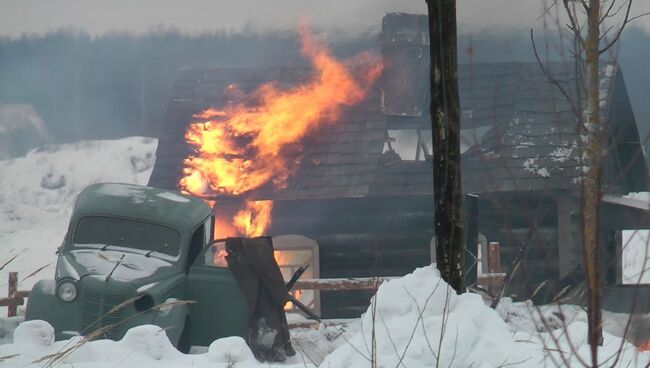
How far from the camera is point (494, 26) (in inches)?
1111

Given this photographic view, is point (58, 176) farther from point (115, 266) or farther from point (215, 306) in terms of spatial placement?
point (115, 266)

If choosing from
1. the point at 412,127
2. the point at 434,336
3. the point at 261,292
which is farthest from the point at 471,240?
the point at 434,336

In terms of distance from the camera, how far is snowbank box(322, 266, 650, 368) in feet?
12.9

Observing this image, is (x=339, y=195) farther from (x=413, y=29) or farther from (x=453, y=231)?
(x=453, y=231)

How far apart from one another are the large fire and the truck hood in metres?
5.17

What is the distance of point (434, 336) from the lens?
4.04m

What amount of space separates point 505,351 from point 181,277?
646 cm

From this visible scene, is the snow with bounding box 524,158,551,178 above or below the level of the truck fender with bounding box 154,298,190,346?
above

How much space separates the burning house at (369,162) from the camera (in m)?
14.8

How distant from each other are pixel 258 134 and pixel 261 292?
6210 mm

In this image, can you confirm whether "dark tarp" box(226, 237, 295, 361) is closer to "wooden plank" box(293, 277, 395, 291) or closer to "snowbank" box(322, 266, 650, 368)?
"wooden plank" box(293, 277, 395, 291)

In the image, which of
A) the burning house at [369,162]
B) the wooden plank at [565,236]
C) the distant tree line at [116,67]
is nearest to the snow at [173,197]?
the burning house at [369,162]

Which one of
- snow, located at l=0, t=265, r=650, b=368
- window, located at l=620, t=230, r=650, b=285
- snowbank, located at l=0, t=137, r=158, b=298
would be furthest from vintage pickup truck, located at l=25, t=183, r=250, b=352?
snowbank, located at l=0, t=137, r=158, b=298

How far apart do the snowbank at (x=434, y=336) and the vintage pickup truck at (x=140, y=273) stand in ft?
16.4
